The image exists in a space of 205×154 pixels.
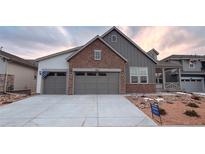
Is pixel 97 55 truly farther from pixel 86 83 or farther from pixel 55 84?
pixel 55 84

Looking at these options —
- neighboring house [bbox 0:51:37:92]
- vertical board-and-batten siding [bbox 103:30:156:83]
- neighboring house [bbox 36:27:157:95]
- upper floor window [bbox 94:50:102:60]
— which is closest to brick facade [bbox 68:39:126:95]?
neighboring house [bbox 36:27:157:95]

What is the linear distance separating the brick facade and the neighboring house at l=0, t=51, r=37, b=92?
7.54 meters

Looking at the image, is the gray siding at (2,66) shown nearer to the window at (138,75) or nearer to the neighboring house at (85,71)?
the neighboring house at (85,71)

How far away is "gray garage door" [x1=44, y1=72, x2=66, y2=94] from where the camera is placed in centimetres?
1506

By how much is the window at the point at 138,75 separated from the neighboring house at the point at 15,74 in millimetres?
14282

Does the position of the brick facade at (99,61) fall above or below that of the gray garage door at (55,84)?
above

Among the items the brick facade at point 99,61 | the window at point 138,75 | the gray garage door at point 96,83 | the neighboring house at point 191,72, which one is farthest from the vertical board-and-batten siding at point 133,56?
the neighboring house at point 191,72

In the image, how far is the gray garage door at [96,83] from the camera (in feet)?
48.2

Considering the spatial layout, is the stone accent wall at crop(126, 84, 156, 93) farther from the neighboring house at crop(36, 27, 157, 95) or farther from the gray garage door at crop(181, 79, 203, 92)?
the gray garage door at crop(181, 79, 203, 92)
